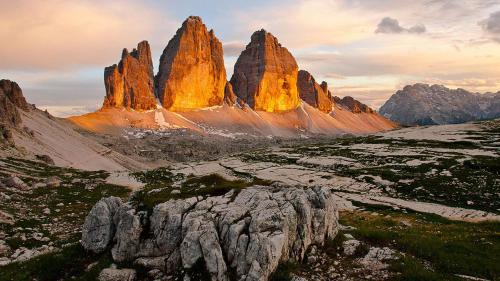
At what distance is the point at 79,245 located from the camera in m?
23.7

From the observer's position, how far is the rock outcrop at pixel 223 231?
19109 millimetres

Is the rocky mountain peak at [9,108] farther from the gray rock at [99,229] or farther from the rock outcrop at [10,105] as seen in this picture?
the gray rock at [99,229]

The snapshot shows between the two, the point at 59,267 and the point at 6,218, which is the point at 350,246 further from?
the point at 6,218

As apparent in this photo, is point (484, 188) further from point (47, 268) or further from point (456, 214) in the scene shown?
point (47, 268)

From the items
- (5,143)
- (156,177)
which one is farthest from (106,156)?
(156,177)

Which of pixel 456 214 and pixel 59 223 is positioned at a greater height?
pixel 59 223

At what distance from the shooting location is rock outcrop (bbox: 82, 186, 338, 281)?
19109mm

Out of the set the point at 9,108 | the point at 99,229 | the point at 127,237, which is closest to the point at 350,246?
the point at 127,237

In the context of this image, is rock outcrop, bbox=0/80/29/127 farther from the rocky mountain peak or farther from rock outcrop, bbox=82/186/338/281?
rock outcrop, bbox=82/186/338/281

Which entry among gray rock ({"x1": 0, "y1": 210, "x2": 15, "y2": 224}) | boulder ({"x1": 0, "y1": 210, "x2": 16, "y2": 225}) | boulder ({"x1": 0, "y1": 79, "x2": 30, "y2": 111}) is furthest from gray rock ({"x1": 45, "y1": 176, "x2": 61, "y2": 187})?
boulder ({"x1": 0, "y1": 79, "x2": 30, "y2": 111})

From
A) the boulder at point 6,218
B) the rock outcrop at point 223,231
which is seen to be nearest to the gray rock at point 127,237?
the rock outcrop at point 223,231

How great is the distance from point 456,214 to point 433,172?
2762cm

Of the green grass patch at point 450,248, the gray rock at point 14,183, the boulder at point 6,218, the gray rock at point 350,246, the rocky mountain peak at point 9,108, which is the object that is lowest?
the green grass patch at point 450,248

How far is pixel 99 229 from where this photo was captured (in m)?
23.1
